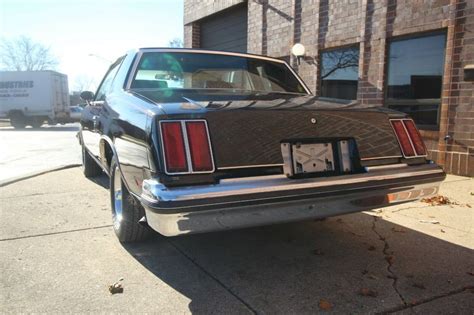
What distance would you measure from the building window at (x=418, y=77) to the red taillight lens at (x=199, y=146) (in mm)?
5613

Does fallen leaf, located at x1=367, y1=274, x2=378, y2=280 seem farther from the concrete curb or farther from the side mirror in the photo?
the concrete curb

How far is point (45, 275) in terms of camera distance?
2.83 meters

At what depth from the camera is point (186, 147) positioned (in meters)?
2.37

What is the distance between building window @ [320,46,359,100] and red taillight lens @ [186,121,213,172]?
21.4 feet

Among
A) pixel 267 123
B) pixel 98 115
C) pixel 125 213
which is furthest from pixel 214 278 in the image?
pixel 98 115

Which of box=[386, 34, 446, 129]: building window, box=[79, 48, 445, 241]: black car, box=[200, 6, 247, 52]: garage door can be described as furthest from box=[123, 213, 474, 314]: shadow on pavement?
box=[200, 6, 247, 52]: garage door

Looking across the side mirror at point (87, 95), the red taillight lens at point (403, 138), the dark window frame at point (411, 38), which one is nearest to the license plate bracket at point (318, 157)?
the red taillight lens at point (403, 138)

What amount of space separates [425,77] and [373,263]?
16.2ft

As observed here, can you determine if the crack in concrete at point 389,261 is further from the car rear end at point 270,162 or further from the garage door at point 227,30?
the garage door at point 227,30

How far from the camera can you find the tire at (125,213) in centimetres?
310

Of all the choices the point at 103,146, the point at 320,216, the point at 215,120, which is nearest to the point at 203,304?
the point at 320,216

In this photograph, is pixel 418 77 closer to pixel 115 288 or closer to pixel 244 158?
pixel 244 158

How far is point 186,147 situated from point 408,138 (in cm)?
176

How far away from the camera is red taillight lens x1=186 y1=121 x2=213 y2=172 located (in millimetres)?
2363
